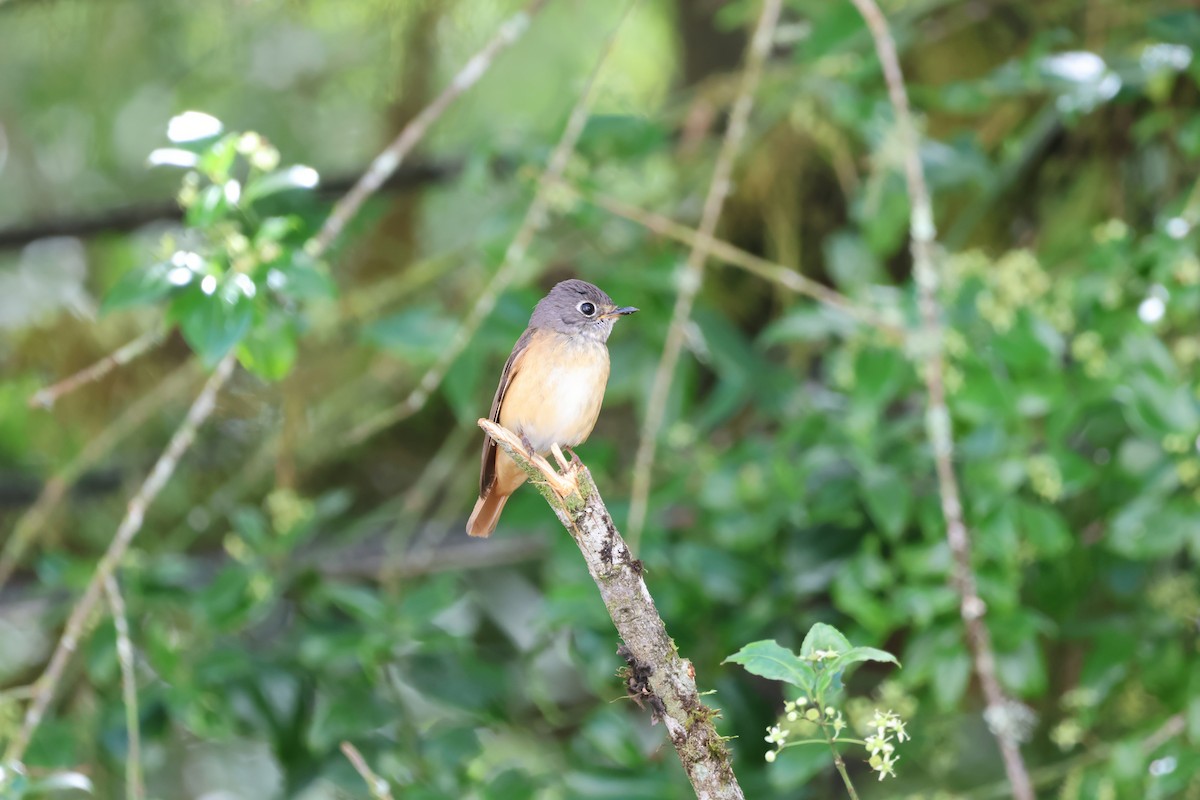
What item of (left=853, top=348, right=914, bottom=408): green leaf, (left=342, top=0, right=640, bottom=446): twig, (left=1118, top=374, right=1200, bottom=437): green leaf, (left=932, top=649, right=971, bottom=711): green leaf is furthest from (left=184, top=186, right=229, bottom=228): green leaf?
(left=1118, top=374, right=1200, bottom=437): green leaf

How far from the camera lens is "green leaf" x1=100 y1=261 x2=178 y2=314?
3.53 metres

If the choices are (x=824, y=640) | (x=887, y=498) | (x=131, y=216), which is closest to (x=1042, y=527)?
(x=887, y=498)

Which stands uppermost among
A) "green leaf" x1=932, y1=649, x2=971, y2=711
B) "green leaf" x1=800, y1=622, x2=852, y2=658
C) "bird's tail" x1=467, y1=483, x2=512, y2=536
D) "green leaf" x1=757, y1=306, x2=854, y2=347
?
"green leaf" x1=757, y1=306, x2=854, y2=347

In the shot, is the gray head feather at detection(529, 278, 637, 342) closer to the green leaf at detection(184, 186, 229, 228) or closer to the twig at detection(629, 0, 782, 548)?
the twig at detection(629, 0, 782, 548)

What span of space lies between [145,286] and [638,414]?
2.24m

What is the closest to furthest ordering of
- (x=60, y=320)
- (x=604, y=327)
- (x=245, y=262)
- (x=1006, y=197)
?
(x=245, y=262) → (x=604, y=327) → (x=1006, y=197) → (x=60, y=320)

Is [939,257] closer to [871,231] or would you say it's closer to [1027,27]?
[871,231]

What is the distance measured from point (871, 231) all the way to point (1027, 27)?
1816mm

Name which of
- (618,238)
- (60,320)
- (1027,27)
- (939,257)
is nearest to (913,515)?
(939,257)

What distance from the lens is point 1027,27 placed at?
6.25m

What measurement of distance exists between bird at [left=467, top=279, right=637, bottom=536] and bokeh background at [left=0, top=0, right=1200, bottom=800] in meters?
0.62

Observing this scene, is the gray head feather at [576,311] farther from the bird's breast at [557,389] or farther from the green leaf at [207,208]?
the green leaf at [207,208]

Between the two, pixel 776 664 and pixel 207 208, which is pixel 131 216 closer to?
pixel 207 208

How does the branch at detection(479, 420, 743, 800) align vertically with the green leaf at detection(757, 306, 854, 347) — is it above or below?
below
